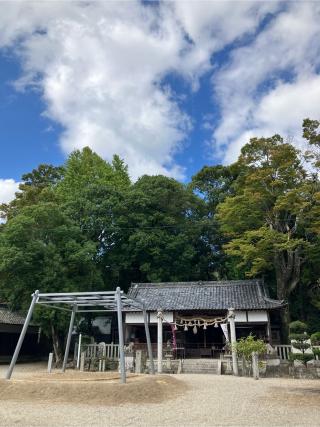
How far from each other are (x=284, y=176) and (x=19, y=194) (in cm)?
2184

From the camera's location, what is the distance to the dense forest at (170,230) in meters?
22.1

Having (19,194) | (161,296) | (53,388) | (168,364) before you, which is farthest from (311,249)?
(19,194)

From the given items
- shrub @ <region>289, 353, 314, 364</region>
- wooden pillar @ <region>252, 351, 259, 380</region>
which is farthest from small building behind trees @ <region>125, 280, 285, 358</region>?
wooden pillar @ <region>252, 351, 259, 380</region>

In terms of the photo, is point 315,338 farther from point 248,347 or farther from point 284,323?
point 284,323

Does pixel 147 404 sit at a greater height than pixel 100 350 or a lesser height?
lesser

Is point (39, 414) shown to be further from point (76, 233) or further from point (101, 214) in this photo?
point (101, 214)

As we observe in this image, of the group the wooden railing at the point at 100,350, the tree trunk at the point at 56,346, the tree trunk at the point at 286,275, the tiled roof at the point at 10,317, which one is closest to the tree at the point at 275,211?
the tree trunk at the point at 286,275

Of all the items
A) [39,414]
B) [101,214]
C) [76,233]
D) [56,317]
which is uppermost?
[101,214]

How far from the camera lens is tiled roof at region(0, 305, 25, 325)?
24.1 m

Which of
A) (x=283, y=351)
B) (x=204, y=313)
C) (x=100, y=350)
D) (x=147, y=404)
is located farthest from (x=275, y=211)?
(x=147, y=404)

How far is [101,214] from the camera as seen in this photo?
29281 millimetres

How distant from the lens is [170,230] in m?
30.6

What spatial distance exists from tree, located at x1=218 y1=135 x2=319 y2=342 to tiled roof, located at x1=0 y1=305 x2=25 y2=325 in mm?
14332

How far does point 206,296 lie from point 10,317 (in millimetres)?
12792
